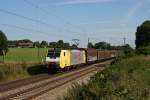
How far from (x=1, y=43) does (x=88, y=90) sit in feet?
341

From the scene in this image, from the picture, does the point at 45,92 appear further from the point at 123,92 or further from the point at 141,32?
the point at 141,32

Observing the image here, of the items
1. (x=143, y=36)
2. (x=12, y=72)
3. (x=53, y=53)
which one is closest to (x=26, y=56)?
(x=143, y=36)

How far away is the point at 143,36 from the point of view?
119875mm

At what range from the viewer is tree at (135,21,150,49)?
380 feet

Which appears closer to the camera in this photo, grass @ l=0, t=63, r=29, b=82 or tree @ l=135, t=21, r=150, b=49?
grass @ l=0, t=63, r=29, b=82

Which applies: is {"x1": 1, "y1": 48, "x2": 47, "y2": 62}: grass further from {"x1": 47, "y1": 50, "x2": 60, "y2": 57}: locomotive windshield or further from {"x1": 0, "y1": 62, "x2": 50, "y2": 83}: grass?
{"x1": 47, "y1": 50, "x2": 60, "y2": 57}: locomotive windshield

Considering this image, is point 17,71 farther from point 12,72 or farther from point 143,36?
point 143,36

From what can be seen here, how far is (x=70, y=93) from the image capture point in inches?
556

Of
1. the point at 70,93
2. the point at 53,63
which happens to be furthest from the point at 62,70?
the point at 70,93

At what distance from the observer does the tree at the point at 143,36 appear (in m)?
116

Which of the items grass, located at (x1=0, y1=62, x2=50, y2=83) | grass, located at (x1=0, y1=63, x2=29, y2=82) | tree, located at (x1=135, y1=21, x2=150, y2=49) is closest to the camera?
grass, located at (x1=0, y1=63, x2=29, y2=82)

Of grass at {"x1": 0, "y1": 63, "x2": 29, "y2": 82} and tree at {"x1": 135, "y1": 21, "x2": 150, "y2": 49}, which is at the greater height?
tree at {"x1": 135, "y1": 21, "x2": 150, "y2": 49}

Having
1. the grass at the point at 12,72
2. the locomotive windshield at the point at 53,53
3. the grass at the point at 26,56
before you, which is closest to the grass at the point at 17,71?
the grass at the point at 12,72

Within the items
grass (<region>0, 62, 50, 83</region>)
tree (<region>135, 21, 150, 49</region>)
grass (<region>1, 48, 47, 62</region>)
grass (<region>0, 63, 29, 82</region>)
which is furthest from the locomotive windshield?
tree (<region>135, 21, 150, 49</region>)
